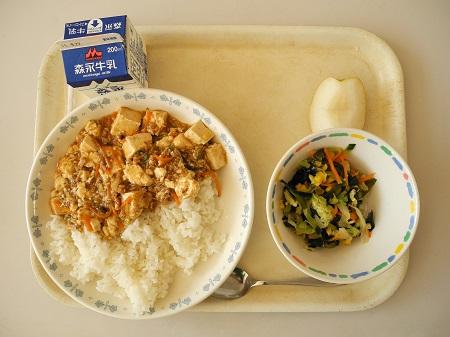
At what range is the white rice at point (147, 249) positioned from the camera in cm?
163

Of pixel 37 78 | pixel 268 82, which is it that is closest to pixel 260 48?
pixel 268 82

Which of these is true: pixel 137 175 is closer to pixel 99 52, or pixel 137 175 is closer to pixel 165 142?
pixel 165 142

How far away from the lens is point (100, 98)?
1.62 metres

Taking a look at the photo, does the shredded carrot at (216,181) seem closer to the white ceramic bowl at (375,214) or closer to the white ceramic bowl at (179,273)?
the white ceramic bowl at (179,273)

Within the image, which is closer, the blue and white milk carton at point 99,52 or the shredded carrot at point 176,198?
the blue and white milk carton at point 99,52

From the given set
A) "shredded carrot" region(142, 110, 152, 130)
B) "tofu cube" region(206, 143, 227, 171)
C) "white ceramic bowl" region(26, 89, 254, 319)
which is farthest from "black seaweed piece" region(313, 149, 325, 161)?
"shredded carrot" region(142, 110, 152, 130)

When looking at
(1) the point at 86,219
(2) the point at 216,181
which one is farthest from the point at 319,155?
(1) the point at 86,219

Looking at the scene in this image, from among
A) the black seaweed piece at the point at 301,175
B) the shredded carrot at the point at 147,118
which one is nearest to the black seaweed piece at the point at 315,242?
the black seaweed piece at the point at 301,175

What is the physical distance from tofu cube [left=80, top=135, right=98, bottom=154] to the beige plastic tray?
0.90 ft

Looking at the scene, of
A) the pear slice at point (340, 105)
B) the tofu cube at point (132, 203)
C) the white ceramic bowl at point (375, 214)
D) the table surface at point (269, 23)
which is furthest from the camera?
the table surface at point (269, 23)

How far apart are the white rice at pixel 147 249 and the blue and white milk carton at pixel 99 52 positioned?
59 cm

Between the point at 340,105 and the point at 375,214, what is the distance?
1.62 feet

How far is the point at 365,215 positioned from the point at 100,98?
4.01 ft

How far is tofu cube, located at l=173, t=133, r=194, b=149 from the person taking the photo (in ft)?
5.30
